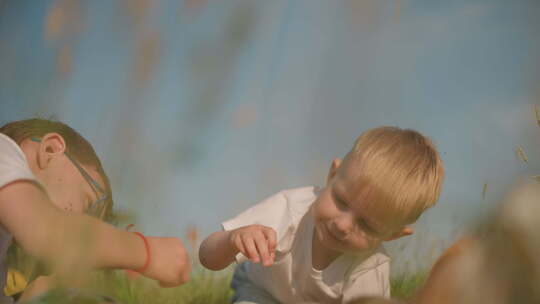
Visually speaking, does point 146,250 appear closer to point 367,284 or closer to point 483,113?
point 367,284

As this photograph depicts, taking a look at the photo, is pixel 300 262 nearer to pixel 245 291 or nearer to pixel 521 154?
pixel 245 291

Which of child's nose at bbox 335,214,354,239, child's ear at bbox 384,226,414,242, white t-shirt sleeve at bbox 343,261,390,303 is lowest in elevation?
white t-shirt sleeve at bbox 343,261,390,303

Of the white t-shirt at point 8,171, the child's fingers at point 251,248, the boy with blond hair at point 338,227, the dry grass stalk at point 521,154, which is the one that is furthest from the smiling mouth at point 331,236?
the white t-shirt at point 8,171

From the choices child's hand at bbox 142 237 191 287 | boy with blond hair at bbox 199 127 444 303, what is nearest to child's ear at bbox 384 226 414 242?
boy with blond hair at bbox 199 127 444 303

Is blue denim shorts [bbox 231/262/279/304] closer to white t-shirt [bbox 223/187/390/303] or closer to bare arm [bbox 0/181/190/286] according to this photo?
white t-shirt [bbox 223/187/390/303]

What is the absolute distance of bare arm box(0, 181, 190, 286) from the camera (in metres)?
0.43

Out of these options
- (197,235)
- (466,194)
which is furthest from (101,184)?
(466,194)

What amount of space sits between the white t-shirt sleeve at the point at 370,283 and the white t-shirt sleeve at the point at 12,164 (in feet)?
1.36

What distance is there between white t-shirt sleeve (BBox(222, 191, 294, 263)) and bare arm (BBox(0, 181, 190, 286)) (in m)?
0.24

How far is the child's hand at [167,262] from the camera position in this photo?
0.56m

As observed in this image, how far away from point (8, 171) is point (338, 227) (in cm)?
36

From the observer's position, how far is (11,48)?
2.17 ft

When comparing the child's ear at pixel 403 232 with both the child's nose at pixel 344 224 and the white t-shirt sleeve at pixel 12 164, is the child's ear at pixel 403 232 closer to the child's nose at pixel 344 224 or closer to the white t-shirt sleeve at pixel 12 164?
the child's nose at pixel 344 224

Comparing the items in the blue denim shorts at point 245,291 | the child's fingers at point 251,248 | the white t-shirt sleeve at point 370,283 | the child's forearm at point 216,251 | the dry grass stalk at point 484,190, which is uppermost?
the dry grass stalk at point 484,190
